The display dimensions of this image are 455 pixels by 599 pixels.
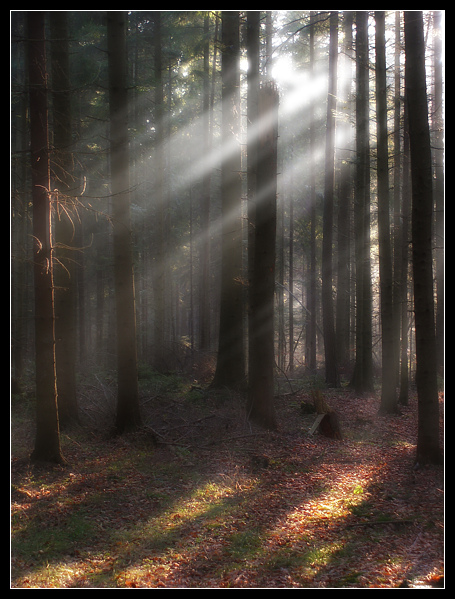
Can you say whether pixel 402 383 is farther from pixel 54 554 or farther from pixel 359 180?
pixel 54 554

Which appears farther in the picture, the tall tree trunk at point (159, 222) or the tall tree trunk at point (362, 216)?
the tall tree trunk at point (159, 222)

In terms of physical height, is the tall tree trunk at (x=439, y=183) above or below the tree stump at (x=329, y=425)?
above

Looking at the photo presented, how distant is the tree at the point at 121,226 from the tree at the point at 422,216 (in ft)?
18.5

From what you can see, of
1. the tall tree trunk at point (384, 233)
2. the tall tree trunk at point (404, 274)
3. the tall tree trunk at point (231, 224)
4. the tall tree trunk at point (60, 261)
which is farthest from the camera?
the tall tree trunk at point (231, 224)

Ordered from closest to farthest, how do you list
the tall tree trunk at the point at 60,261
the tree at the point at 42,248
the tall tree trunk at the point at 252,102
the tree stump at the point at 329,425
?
the tree at the point at 42,248, the tall tree trunk at the point at 60,261, the tree stump at the point at 329,425, the tall tree trunk at the point at 252,102

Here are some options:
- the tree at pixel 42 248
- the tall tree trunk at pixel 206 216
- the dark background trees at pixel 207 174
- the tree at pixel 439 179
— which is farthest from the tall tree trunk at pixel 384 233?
the tall tree trunk at pixel 206 216

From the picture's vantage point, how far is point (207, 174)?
70.4ft

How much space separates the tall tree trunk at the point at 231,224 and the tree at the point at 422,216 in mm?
5915

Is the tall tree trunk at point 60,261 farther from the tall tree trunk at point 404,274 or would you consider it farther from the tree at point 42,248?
the tall tree trunk at point 404,274

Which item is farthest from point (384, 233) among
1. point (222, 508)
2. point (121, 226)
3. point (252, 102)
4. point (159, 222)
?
point (159, 222)

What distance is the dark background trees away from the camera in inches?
370

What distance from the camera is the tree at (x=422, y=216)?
7.31 metres

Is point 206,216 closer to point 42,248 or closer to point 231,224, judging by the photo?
point 231,224

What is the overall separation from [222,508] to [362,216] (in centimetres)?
1076
